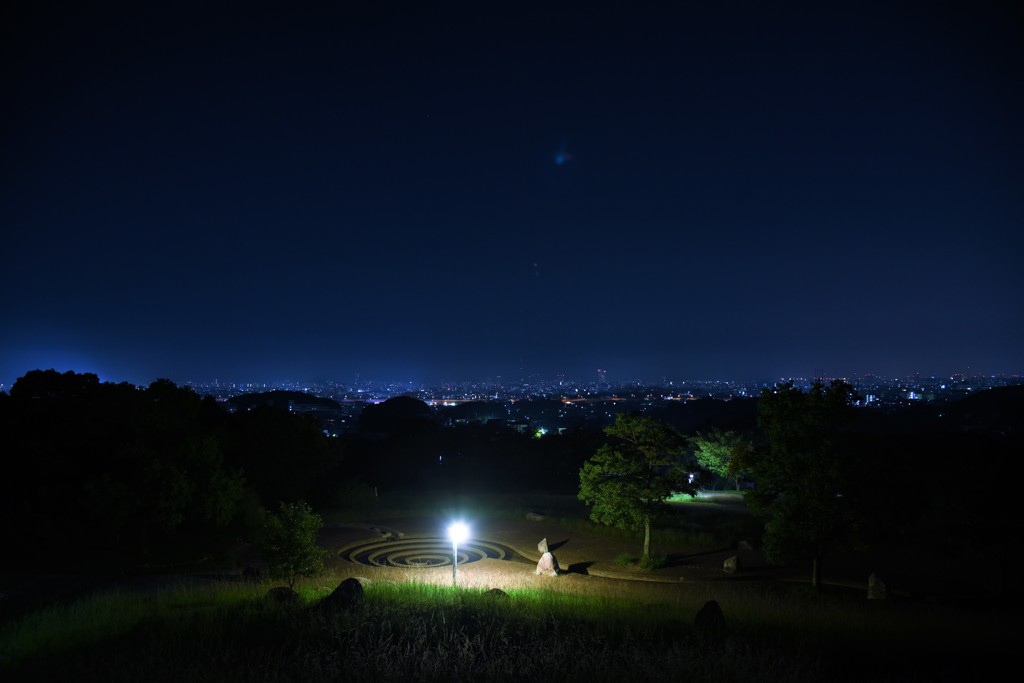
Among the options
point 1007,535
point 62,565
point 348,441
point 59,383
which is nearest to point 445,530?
point 62,565

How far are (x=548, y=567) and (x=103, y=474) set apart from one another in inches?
675

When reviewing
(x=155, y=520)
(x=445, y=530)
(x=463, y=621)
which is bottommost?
(x=445, y=530)

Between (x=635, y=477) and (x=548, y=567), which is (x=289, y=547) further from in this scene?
(x=635, y=477)

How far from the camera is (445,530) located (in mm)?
31891

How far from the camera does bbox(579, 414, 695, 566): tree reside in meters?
24.0

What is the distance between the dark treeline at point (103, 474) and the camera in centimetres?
2430

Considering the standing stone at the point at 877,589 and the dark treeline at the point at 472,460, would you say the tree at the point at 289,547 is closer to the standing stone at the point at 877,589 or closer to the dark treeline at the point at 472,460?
the standing stone at the point at 877,589

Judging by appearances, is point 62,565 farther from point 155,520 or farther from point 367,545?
point 367,545

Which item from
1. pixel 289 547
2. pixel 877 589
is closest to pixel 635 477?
pixel 877 589

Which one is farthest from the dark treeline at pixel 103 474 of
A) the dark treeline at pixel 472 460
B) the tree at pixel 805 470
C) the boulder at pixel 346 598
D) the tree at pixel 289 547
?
the dark treeline at pixel 472 460

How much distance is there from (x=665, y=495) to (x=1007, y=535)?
10.2m

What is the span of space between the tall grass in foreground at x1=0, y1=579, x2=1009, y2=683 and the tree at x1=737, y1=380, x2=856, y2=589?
3772mm

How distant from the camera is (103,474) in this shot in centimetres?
2456

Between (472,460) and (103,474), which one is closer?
(103,474)
